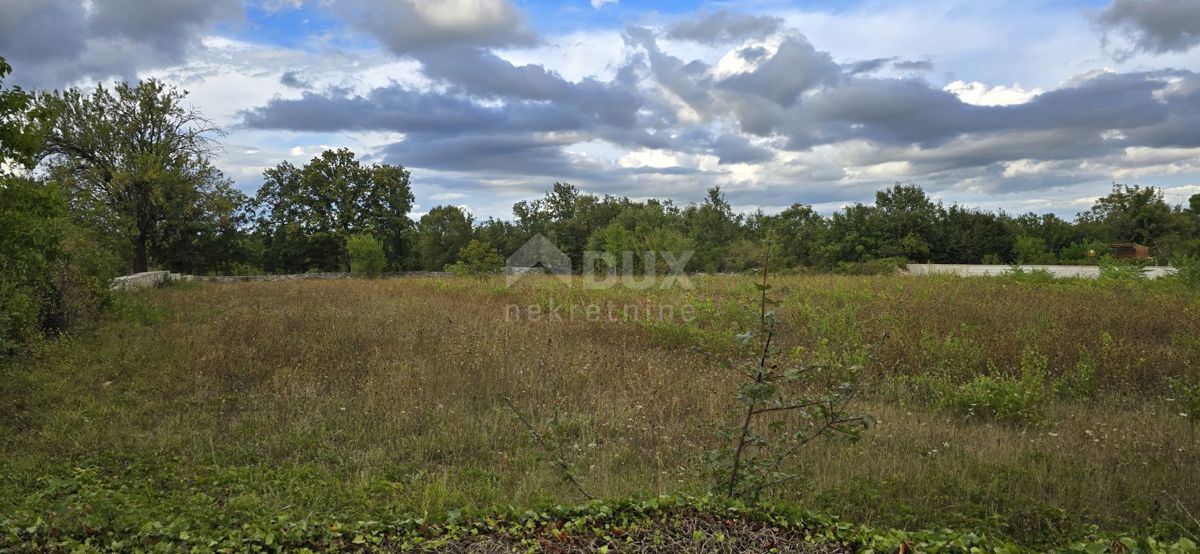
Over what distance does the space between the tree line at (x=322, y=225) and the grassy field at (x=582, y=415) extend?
202cm

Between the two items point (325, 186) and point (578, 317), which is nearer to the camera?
point (578, 317)

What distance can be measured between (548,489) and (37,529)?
2655mm

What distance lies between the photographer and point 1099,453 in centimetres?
486

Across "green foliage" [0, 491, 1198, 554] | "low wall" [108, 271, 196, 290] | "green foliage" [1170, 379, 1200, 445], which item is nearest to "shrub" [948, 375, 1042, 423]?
"green foliage" [1170, 379, 1200, 445]

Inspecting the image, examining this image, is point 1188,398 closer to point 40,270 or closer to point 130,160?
point 40,270

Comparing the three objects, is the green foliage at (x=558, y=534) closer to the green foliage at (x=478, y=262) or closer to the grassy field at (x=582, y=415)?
the grassy field at (x=582, y=415)

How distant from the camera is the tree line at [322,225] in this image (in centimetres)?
1065

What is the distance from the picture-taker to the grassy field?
4062mm

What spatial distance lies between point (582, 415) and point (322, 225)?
40586mm

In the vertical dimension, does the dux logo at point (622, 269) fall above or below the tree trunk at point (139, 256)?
below

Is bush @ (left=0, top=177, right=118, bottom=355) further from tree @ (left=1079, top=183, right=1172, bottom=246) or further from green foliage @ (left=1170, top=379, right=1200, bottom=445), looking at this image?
tree @ (left=1079, top=183, right=1172, bottom=246)

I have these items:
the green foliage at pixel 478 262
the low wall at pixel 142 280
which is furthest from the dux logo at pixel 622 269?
the low wall at pixel 142 280

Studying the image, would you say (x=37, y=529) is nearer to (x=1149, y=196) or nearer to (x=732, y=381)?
(x=732, y=381)

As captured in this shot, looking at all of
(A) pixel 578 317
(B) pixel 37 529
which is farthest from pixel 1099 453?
(A) pixel 578 317
